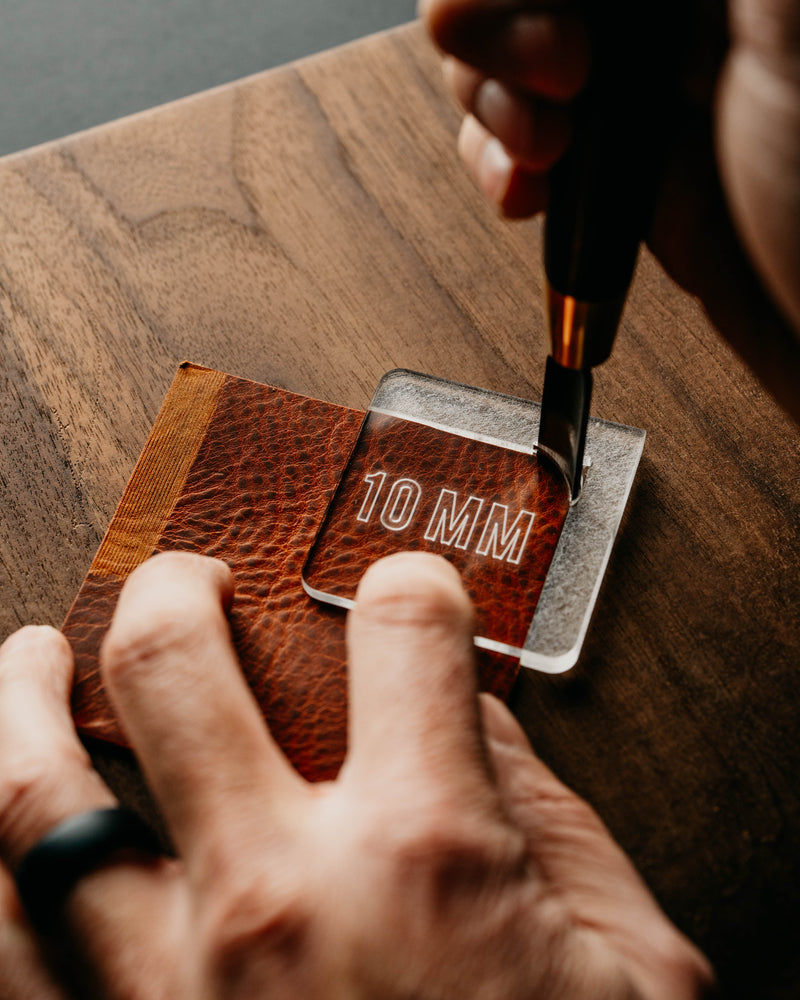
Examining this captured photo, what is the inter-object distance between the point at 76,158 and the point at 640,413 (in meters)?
0.49

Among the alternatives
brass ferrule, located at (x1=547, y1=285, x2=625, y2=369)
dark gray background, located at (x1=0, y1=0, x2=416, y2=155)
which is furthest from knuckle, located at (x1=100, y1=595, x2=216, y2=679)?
dark gray background, located at (x1=0, y1=0, x2=416, y2=155)

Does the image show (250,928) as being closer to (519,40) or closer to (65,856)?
(65,856)

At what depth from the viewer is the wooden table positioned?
1.54ft

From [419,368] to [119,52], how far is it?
1.16m

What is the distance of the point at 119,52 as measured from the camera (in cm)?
141

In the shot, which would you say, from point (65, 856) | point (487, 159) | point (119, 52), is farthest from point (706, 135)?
point (119, 52)

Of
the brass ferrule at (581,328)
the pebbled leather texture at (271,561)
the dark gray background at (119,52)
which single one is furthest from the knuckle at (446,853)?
the dark gray background at (119,52)

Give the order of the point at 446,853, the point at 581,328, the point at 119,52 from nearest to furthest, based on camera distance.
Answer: the point at 446,853
the point at 581,328
the point at 119,52

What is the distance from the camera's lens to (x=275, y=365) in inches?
23.6

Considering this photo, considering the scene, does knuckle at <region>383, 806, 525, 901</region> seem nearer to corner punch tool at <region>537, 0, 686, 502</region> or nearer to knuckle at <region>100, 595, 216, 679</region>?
knuckle at <region>100, 595, 216, 679</region>

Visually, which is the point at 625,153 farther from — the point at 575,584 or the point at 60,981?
the point at 60,981

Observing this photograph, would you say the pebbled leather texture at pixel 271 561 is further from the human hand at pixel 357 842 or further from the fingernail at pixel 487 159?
the fingernail at pixel 487 159

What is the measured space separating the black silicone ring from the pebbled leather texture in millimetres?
71

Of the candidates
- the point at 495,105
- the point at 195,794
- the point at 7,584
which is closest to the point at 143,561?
the point at 7,584
